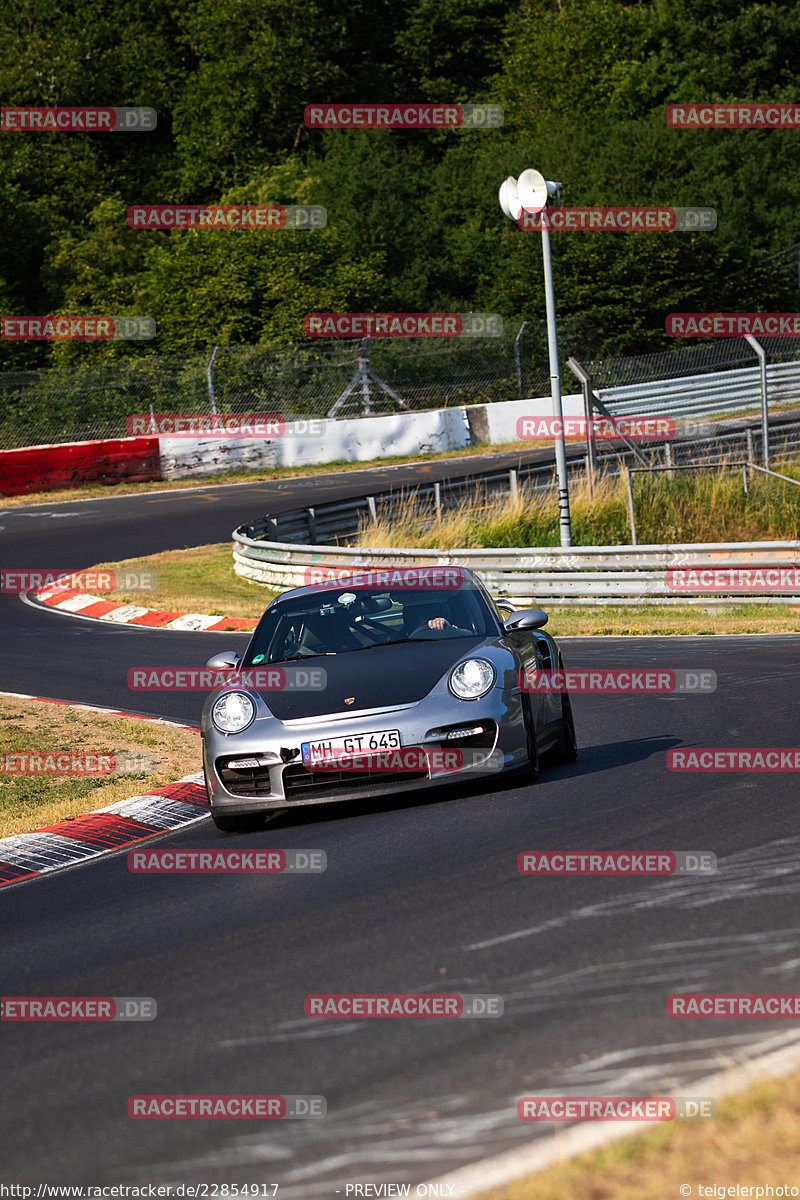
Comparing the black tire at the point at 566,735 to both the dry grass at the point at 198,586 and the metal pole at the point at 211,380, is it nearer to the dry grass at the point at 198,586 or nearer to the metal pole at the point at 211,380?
the dry grass at the point at 198,586

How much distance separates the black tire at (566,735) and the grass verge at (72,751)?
2763mm

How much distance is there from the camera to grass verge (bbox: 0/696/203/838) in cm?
937

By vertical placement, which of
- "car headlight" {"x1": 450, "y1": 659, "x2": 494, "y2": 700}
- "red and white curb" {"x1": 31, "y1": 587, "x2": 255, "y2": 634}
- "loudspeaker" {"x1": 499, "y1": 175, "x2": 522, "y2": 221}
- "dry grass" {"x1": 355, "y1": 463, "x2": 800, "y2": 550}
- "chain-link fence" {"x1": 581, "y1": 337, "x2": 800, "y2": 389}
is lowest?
"red and white curb" {"x1": 31, "y1": 587, "x2": 255, "y2": 634}

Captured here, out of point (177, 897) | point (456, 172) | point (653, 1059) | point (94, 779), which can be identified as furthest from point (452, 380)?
point (653, 1059)

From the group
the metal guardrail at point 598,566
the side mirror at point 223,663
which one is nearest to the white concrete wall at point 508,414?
the metal guardrail at point 598,566

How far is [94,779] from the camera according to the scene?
10.3 meters

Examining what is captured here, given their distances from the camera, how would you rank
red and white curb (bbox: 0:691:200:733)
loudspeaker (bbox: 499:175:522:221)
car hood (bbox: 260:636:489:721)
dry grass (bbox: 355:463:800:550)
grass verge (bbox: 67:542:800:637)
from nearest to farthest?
car hood (bbox: 260:636:489:721)
red and white curb (bbox: 0:691:200:733)
grass verge (bbox: 67:542:800:637)
loudspeaker (bbox: 499:175:522:221)
dry grass (bbox: 355:463:800:550)

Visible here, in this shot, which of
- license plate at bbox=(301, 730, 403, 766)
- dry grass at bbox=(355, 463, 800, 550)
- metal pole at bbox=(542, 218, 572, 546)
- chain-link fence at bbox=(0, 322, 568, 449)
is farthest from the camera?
chain-link fence at bbox=(0, 322, 568, 449)

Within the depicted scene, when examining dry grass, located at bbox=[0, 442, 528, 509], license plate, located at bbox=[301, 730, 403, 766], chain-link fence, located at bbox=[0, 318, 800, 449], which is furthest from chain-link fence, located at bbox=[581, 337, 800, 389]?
license plate, located at bbox=[301, 730, 403, 766]

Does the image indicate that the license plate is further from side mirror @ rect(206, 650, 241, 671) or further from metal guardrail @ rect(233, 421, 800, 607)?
metal guardrail @ rect(233, 421, 800, 607)

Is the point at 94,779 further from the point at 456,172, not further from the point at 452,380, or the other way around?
the point at 456,172

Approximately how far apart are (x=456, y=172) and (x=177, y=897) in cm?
5338

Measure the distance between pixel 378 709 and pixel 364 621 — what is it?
131cm

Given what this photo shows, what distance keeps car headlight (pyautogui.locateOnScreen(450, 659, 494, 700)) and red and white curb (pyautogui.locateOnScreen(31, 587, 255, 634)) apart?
1000cm
